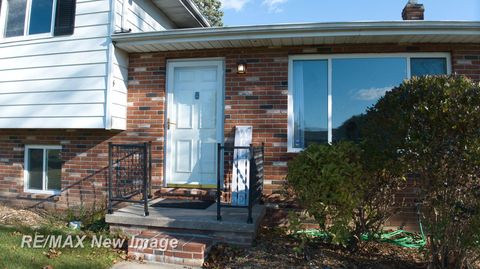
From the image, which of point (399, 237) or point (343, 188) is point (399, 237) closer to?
point (399, 237)

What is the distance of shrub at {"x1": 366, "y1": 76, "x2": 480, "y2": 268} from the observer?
10.2 feet

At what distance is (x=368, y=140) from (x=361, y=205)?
80 centimetres

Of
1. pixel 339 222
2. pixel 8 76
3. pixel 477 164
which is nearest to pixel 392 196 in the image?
pixel 339 222

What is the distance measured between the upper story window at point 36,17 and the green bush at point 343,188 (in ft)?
14.8

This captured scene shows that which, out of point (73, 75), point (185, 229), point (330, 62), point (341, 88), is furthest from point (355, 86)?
point (73, 75)

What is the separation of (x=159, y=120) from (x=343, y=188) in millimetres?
3212

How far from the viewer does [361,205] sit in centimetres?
404

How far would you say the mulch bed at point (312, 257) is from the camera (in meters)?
3.75

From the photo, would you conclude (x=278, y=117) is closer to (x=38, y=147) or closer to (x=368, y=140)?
(x=368, y=140)

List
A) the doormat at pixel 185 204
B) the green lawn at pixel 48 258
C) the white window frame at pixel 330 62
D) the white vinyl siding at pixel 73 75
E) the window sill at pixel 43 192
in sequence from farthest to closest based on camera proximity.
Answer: the window sill at pixel 43 192, the white vinyl siding at pixel 73 75, the white window frame at pixel 330 62, the doormat at pixel 185 204, the green lawn at pixel 48 258

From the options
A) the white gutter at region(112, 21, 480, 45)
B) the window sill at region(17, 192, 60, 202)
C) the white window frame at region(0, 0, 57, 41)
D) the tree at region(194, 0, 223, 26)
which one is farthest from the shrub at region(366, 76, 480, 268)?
the tree at region(194, 0, 223, 26)

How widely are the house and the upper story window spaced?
0.04 meters

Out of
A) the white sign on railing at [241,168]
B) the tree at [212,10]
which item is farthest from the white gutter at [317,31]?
the tree at [212,10]

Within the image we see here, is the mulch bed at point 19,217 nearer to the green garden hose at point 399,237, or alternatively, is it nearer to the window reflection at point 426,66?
the green garden hose at point 399,237
